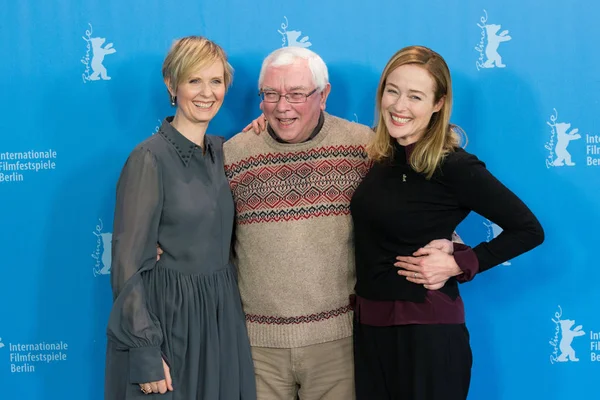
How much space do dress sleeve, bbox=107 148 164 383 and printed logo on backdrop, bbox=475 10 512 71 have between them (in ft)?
4.33

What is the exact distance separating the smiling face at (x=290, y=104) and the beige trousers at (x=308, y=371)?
0.67 m

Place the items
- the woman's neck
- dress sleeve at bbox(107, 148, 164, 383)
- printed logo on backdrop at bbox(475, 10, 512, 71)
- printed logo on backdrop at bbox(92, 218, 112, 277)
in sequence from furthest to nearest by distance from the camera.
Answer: printed logo on backdrop at bbox(92, 218, 112, 277) → printed logo on backdrop at bbox(475, 10, 512, 71) → the woman's neck → dress sleeve at bbox(107, 148, 164, 383)

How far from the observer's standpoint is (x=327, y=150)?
2.16m

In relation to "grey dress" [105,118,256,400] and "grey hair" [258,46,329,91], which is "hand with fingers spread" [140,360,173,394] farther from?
"grey hair" [258,46,329,91]

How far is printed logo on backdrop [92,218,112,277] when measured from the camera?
8.51 feet

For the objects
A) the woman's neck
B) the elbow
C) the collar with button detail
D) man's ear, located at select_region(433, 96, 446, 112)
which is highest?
man's ear, located at select_region(433, 96, 446, 112)

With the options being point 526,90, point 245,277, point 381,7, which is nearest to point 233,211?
point 245,277

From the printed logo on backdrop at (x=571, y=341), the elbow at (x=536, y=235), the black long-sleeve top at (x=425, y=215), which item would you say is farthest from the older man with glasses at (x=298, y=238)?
the printed logo on backdrop at (x=571, y=341)

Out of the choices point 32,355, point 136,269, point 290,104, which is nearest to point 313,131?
point 290,104

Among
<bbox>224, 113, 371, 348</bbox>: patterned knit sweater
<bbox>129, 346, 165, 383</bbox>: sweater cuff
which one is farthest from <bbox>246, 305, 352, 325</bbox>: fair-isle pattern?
<bbox>129, 346, 165, 383</bbox>: sweater cuff

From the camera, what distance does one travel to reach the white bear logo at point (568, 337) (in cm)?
256

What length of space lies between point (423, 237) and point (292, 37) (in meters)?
0.98

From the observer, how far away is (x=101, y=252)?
259 cm

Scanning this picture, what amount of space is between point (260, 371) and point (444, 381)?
0.61 m
